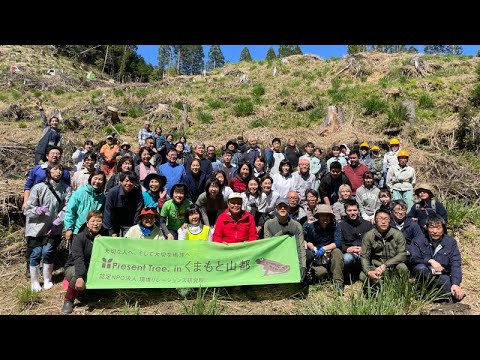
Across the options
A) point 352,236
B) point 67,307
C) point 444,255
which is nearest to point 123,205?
point 67,307

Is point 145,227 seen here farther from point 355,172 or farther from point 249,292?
point 355,172

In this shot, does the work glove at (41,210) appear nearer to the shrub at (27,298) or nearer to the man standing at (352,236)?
the shrub at (27,298)

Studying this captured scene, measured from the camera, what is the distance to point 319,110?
14.7 metres

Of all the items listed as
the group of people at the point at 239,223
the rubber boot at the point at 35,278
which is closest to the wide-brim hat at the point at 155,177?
the group of people at the point at 239,223

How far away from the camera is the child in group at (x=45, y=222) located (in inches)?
195

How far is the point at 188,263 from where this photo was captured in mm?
4785

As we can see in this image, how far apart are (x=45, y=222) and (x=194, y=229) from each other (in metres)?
2.29

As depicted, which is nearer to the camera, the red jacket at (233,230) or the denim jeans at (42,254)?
the denim jeans at (42,254)

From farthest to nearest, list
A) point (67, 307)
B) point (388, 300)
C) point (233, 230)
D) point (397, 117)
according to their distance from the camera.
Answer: point (397, 117)
point (233, 230)
point (67, 307)
point (388, 300)

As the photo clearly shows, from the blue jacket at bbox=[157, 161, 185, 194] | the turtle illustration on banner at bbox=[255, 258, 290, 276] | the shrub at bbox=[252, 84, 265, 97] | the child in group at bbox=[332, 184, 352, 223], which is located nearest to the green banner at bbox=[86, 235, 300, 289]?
the turtle illustration on banner at bbox=[255, 258, 290, 276]

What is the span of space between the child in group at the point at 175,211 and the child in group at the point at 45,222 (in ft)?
5.32

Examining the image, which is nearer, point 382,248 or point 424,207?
point 382,248

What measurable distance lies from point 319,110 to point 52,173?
12006 millimetres

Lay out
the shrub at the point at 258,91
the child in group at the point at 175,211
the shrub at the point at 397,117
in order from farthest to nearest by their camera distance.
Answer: the shrub at the point at 258,91 < the shrub at the point at 397,117 < the child in group at the point at 175,211
